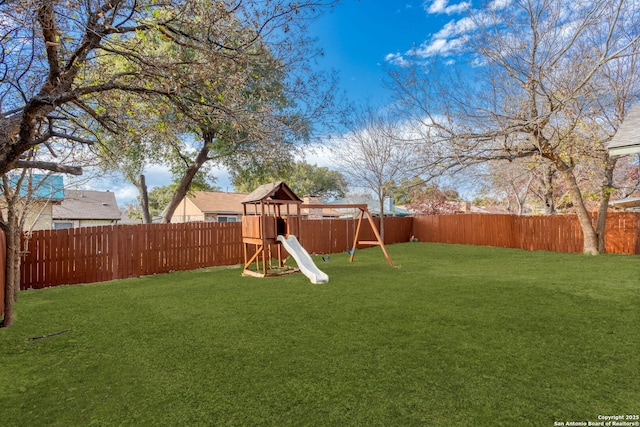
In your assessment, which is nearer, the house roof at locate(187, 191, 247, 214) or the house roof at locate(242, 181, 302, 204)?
the house roof at locate(242, 181, 302, 204)

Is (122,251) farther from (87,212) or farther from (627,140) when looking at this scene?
(87,212)

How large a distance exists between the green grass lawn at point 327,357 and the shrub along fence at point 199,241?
1.45m

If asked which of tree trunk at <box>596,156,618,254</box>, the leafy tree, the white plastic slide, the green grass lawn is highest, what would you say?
the leafy tree

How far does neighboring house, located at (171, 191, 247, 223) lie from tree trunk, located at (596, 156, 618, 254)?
73.6 feet

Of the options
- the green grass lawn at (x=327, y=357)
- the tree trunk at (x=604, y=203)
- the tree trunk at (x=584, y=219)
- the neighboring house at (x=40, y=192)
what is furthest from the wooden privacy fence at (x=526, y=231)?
the neighboring house at (x=40, y=192)

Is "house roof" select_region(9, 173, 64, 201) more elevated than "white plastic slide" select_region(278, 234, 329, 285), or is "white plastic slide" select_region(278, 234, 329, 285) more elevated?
"house roof" select_region(9, 173, 64, 201)

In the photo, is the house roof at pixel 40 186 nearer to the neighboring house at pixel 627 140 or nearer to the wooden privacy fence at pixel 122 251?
the wooden privacy fence at pixel 122 251

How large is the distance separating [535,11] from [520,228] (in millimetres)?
8800

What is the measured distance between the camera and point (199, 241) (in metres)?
10.3

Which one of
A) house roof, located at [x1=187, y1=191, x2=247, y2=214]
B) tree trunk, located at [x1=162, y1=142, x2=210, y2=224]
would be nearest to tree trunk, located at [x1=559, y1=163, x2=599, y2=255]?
tree trunk, located at [x1=162, y1=142, x2=210, y2=224]

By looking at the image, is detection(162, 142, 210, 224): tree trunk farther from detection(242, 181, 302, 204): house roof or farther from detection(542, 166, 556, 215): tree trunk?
detection(542, 166, 556, 215): tree trunk

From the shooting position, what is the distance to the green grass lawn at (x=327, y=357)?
2373 mm

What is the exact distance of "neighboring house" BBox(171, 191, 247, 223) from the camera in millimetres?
27719

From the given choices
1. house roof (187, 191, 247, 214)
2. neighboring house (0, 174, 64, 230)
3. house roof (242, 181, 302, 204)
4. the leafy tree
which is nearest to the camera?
the leafy tree
